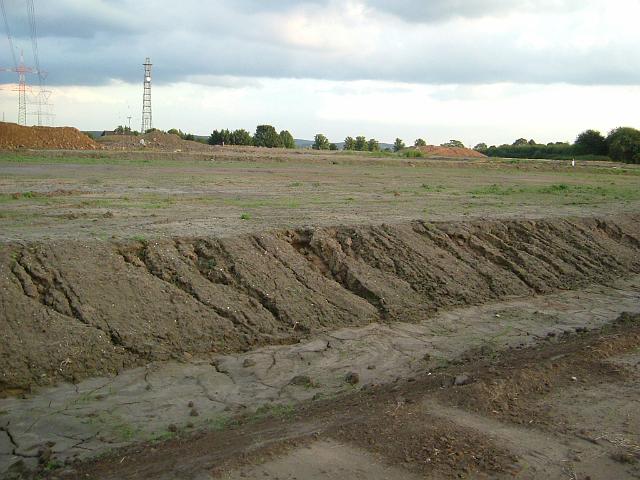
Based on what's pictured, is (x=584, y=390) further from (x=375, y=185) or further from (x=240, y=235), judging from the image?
(x=375, y=185)

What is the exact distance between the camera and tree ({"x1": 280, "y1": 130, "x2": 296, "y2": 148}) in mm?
74500

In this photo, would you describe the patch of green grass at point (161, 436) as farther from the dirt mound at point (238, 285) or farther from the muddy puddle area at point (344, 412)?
the dirt mound at point (238, 285)

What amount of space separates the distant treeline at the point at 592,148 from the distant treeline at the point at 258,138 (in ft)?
→ 81.7

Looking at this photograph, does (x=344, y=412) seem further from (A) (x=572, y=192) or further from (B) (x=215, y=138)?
(B) (x=215, y=138)

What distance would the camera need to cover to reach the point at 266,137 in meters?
74.5

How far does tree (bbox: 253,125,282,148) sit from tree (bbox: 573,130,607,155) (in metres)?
30.1

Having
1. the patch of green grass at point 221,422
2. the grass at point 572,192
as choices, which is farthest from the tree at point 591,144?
the patch of green grass at point 221,422

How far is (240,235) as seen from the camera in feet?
38.0

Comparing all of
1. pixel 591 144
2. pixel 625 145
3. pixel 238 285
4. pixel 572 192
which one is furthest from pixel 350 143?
pixel 238 285

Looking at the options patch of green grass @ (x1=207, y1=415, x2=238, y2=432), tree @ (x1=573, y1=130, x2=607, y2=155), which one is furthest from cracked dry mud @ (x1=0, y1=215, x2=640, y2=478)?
tree @ (x1=573, y1=130, x2=607, y2=155)

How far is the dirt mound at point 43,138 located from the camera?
45312 millimetres

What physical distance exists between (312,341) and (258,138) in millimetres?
67105

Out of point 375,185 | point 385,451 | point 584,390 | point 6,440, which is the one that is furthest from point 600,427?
Result: point 375,185

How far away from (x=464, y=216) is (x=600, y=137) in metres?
55.9
